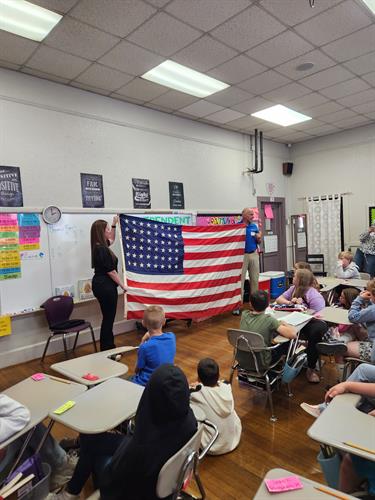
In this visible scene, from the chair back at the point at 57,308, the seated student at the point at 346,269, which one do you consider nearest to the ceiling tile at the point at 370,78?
the seated student at the point at 346,269

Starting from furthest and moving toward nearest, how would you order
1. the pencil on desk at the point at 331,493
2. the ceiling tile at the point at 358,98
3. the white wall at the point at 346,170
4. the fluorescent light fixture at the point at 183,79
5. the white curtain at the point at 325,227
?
the white curtain at the point at 325,227 < the white wall at the point at 346,170 < the ceiling tile at the point at 358,98 < the fluorescent light fixture at the point at 183,79 < the pencil on desk at the point at 331,493

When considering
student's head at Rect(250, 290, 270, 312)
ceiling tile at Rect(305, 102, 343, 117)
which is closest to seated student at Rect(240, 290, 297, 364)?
student's head at Rect(250, 290, 270, 312)

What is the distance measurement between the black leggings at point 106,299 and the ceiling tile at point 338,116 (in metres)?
4.66

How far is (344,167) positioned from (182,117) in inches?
139

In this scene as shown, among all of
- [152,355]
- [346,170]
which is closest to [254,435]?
[152,355]

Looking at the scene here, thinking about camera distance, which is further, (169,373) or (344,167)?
(344,167)

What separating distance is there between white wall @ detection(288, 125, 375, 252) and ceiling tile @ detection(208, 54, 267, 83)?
3588 mm

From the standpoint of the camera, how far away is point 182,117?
5.61 meters

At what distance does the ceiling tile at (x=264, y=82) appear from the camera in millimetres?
4216

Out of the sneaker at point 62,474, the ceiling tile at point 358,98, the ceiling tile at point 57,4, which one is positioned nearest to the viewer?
the sneaker at point 62,474

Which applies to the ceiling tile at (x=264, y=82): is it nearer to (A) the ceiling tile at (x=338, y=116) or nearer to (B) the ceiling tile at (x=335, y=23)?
(B) the ceiling tile at (x=335, y=23)

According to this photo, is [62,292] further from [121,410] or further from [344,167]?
[344,167]

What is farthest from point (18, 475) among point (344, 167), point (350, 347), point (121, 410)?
point (344, 167)

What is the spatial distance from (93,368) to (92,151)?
10.3 ft
